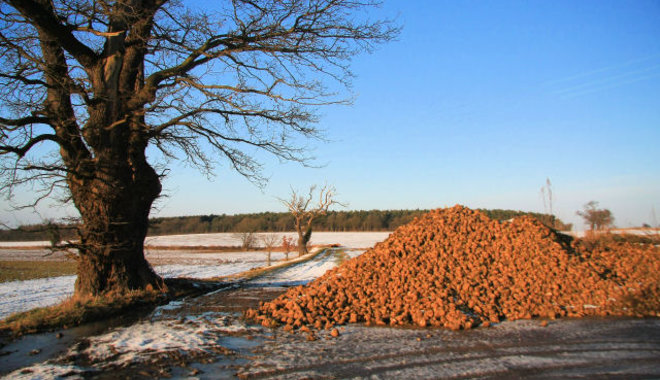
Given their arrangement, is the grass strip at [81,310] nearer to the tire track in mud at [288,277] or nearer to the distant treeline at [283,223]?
the tire track in mud at [288,277]

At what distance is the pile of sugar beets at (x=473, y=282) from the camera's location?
21.5 ft

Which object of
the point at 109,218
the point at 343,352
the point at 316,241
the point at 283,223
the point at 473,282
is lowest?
the point at 316,241

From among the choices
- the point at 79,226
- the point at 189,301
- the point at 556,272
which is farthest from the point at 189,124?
the point at 556,272

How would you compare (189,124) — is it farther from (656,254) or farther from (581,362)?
(656,254)

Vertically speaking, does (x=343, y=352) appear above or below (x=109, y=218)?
below

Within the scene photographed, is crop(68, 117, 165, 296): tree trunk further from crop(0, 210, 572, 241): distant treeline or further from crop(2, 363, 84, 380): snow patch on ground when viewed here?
crop(0, 210, 572, 241): distant treeline

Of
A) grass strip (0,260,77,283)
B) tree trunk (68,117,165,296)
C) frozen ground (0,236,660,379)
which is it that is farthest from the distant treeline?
frozen ground (0,236,660,379)

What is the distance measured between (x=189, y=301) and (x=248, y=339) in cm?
341

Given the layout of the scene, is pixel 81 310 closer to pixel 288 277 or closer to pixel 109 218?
pixel 109 218

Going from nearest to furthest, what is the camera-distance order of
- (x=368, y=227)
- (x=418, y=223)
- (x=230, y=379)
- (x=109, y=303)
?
(x=230, y=379) → (x=109, y=303) → (x=418, y=223) → (x=368, y=227)

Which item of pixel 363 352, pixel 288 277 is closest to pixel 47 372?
pixel 363 352

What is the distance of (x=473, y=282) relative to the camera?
7348 millimetres

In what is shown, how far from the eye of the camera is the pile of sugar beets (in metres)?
6.57

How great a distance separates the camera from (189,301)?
853 cm
